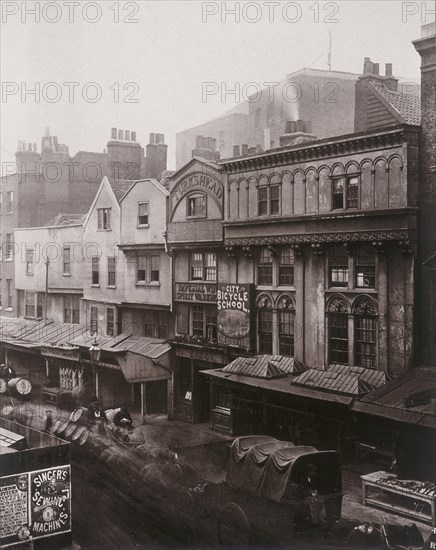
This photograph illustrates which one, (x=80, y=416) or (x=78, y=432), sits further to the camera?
(x=80, y=416)

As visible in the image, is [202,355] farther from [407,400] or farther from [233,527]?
[233,527]

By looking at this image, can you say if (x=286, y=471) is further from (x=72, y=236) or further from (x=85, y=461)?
(x=72, y=236)

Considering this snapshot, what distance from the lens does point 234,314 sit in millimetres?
23469

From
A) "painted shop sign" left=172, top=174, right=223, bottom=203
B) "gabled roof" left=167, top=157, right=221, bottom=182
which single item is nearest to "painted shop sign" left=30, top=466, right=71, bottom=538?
"painted shop sign" left=172, top=174, right=223, bottom=203

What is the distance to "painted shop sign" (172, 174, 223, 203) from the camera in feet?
81.0

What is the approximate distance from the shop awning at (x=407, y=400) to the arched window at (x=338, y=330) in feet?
7.37

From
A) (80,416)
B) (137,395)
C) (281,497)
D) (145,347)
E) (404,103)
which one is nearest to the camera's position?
(281,497)

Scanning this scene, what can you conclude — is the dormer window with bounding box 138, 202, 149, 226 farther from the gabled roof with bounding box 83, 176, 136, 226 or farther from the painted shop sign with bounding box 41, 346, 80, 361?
the painted shop sign with bounding box 41, 346, 80, 361

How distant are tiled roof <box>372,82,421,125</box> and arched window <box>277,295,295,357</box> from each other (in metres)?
7.19

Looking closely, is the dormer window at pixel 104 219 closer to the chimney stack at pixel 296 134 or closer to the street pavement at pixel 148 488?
the chimney stack at pixel 296 134

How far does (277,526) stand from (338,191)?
411 inches

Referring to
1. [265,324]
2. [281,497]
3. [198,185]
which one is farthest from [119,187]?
[281,497]

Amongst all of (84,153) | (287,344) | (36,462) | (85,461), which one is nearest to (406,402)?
(287,344)

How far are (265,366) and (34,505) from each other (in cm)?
902
